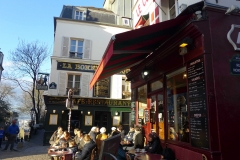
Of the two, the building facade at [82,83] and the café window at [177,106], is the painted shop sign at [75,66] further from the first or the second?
the café window at [177,106]

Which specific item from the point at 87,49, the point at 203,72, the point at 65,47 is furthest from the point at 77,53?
the point at 203,72

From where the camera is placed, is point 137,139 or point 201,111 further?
point 137,139

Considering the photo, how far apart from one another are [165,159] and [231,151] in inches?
57.1

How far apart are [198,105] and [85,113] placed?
39.6ft

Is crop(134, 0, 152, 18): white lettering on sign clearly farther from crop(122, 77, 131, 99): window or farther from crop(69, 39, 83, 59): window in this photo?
crop(69, 39, 83, 59): window

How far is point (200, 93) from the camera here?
3.86 m

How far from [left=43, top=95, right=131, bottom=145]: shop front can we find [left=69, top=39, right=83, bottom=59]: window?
3.52 metres

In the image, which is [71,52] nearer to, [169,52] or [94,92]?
[94,92]

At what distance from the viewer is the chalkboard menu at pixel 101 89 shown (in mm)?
15446

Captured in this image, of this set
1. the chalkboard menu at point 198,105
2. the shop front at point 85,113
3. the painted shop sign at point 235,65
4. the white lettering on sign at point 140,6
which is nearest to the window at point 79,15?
the shop front at point 85,113

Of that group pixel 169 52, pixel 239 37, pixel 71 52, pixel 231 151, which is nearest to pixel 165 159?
pixel 231 151

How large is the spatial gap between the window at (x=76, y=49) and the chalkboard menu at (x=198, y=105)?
12604 millimetres

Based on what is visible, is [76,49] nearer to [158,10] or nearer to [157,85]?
[158,10]

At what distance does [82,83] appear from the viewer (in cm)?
1525
